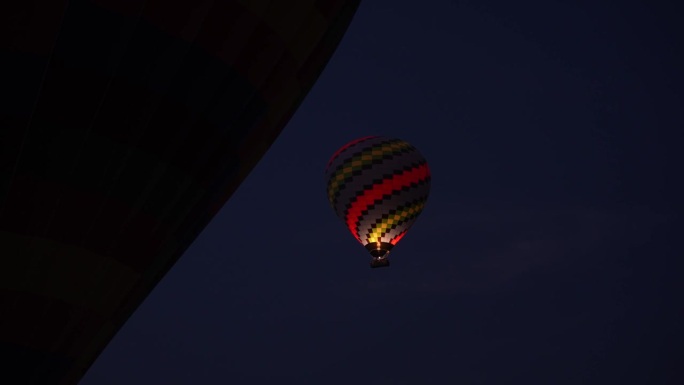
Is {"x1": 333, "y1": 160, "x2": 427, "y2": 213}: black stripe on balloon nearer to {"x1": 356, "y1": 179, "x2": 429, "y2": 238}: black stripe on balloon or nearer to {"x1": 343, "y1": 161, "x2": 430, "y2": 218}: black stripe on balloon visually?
{"x1": 343, "y1": 161, "x2": 430, "y2": 218}: black stripe on balloon

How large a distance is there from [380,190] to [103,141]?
9.57 m

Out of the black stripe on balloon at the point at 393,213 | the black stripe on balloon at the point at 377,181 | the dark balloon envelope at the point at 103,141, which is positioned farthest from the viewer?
the black stripe on balloon at the point at 393,213

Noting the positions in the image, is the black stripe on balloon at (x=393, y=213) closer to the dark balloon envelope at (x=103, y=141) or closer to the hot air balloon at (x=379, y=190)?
the hot air balloon at (x=379, y=190)

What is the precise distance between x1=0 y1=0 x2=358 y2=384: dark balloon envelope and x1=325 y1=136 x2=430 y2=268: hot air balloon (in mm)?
8230

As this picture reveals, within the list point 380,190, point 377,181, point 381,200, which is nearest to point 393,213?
point 381,200

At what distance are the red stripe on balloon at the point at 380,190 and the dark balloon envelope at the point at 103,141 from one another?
8.18 m

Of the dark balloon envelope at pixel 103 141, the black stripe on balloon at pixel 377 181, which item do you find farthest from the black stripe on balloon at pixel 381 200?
the dark balloon envelope at pixel 103 141

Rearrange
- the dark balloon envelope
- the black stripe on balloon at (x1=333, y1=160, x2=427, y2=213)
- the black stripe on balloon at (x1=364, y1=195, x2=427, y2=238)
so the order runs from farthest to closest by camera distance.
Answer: the black stripe on balloon at (x1=364, y1=195, x2=427, y2=238) < the black stripe on balloon at (x1=333, y1=160, x2=427, y2=213) < the dark balloon envelope

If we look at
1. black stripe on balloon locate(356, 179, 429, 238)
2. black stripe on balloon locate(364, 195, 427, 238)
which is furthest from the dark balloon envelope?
black stripe on balloon locate(364, 195, 427, 238)

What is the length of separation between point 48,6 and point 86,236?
1.84m

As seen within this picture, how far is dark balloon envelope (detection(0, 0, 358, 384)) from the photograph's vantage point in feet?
18.7

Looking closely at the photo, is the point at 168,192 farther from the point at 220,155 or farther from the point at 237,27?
the point at 237,27

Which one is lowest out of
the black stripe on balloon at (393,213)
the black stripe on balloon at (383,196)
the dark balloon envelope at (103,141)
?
the dark balloon envelope at (103,141)

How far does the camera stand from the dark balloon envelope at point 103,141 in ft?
18.7
